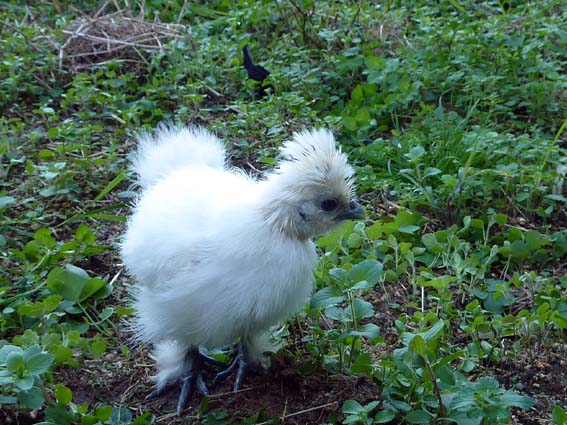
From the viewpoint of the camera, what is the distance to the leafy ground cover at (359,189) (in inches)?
128

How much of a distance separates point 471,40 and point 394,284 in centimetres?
263

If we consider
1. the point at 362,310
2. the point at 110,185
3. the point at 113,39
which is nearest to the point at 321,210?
the point at 362,310

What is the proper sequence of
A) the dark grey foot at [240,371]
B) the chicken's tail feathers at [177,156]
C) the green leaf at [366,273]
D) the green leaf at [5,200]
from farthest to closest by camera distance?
the green leaf at [5,200] < the chicken's tail feathers at [177,156] < the dark grey foot at [240,371] < the green leaf at [366,273]

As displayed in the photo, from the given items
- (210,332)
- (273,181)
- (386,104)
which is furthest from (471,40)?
(210,332)

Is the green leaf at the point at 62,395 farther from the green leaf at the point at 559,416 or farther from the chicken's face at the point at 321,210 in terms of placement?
the green leaf at the point at 559,416

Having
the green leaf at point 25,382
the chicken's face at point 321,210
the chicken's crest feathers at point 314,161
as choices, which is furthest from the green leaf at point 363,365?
the green leaf at point 25,382

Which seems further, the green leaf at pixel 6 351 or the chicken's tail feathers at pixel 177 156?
the chicken's tail feathers at pixel 177 156

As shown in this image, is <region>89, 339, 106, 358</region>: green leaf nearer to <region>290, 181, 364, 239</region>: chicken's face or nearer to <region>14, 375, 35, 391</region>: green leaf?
<region>14, 375, 35, 391</region>: green leaf

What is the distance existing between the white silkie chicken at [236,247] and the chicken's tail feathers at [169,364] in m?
0.07

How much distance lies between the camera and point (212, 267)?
3037 mm

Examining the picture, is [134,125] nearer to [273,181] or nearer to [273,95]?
[273,95]

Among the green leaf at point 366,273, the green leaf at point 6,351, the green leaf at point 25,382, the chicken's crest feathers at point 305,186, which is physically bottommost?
the green leaf at point 366,273

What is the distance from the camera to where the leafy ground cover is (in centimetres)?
325

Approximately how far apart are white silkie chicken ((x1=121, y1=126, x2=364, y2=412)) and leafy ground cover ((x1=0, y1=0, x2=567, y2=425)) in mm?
196
